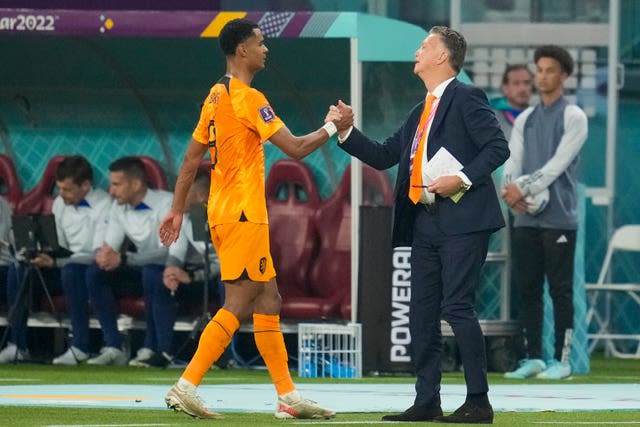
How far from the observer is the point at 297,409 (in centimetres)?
942

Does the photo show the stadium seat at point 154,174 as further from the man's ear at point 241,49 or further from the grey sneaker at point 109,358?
the man's ear at point 241,49

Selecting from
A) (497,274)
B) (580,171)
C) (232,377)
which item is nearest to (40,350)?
(232,377)

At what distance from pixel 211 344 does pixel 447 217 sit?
133 cm

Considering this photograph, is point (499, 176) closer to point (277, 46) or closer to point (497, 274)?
point (497, 274)

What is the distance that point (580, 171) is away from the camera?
57.3 ft

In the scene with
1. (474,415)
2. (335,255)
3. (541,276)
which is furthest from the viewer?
(335,255)

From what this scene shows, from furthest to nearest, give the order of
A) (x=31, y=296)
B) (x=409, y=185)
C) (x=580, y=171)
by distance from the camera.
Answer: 1. (x=580, y=171)
2. (x=31, y=296)
3. (x=409, y=185)

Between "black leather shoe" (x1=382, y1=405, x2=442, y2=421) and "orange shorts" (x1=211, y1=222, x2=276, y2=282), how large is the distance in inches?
38.8

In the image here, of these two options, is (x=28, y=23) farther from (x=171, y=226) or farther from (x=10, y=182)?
(x=171, y=226)

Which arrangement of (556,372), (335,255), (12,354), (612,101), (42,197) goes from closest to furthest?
(556,372) → (335,255) → (12,354) → (42,197) → (612,101)

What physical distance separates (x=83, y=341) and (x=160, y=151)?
77.9 inches

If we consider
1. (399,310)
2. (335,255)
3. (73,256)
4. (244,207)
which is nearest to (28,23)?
(73,256)

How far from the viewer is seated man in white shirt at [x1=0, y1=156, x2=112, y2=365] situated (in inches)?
616

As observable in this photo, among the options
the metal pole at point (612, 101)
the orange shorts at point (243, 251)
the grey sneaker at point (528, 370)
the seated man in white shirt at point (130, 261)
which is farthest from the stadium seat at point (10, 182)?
the orange shorts at point (243, 251)
